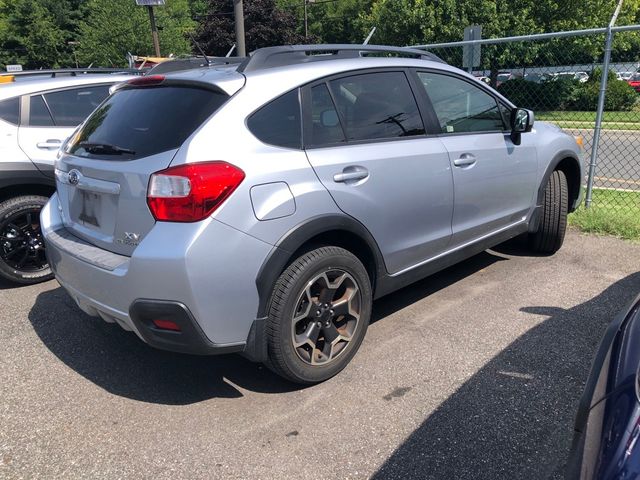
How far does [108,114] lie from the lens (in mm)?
3316

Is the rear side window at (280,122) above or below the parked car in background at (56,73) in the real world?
below

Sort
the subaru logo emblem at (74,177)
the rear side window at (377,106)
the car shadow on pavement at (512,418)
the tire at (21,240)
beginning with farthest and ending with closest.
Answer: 1. the tire at (21,240)
2. the rear side window at (377,106)
3. the subaru logo emblem at (74,177)
4. the car shadow on pavement at (512,418)

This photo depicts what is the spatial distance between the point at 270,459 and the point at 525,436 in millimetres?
1250

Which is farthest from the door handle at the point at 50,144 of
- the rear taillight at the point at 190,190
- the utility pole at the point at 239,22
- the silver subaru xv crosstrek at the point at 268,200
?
the utility pole at the point at 239,22

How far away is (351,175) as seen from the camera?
10.2 feet

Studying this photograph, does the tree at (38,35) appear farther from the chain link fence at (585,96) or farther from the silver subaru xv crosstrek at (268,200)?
the silver subaru xv crosstrek at (268,200)

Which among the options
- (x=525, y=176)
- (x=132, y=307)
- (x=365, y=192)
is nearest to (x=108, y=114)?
(x=132, y=307)

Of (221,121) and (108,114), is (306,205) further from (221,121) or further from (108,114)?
(108,114)

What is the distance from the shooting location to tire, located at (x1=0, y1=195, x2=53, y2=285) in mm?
4551

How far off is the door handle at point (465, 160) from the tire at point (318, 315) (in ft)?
3.78

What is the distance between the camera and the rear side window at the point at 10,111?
4.68 metres

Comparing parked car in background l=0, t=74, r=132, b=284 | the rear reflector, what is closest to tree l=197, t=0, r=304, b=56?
parked car in background l=0, t=74, r=132, b=284

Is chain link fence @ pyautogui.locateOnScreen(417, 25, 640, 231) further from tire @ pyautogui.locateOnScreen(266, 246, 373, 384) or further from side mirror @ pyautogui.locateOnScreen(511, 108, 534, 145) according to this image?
tire @ pyautogui.locateOnScreen(266, 246, 373, 384)

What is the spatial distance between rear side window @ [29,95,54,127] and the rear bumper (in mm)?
2597
